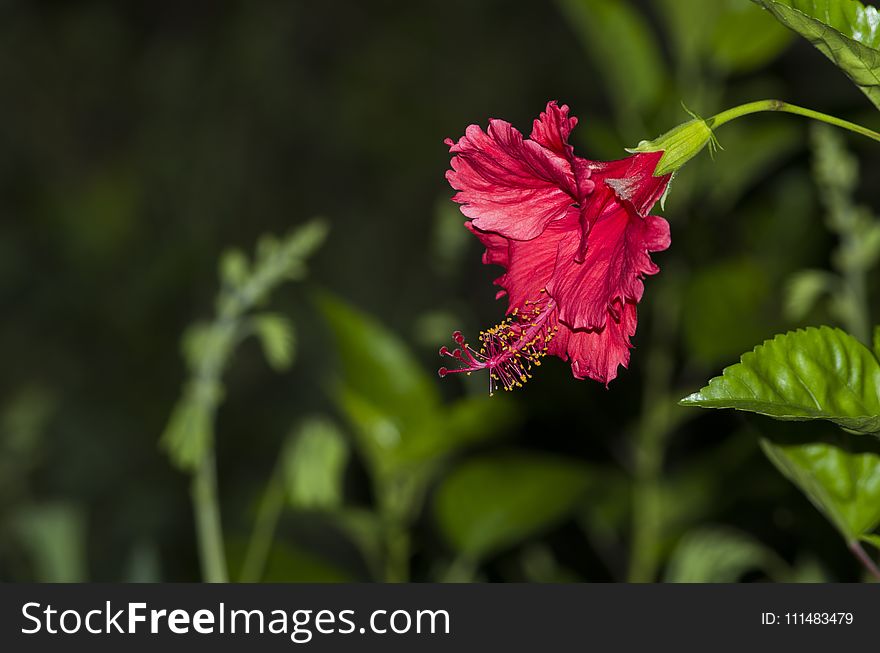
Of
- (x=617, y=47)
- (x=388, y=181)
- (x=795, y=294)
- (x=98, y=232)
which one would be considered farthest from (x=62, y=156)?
(x=795, y=294)

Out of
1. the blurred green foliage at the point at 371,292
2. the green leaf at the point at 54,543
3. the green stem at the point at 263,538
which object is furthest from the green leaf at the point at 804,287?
the green leaf at the point at 54,543

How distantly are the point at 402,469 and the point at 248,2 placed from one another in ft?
7.71

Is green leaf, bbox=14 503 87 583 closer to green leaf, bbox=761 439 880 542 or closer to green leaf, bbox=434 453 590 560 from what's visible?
green leaf, bbox=434 453 590 560

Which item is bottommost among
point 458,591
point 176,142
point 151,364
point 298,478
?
point 458,591

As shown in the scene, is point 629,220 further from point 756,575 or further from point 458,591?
point 756,575

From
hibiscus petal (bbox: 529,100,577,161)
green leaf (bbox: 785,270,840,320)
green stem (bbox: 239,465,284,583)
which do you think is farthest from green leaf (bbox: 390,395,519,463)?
hibiscus petal (bbox: 529,100,577,161)

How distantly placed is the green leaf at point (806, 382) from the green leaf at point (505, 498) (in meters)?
0.43

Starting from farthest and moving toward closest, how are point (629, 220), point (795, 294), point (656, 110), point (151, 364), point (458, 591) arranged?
point (151, 364) < point (656, 110) < point (795, 294) < point (458, 591) < point (629, 220)

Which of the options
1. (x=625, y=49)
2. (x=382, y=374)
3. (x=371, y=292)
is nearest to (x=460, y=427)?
(x=382, y=374)

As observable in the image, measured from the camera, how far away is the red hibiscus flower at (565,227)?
490mm

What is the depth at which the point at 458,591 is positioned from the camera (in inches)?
27.7

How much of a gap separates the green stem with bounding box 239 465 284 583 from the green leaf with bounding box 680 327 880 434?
52 cm

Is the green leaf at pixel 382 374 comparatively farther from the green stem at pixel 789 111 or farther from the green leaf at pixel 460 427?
the green stem at pixel 789 111

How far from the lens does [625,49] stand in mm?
1010
